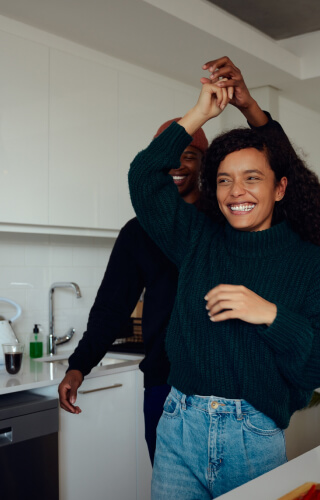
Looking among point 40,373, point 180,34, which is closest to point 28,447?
point 40,373

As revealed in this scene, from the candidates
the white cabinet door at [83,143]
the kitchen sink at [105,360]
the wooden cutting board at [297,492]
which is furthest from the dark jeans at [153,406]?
the white cabinet door at [83,143]

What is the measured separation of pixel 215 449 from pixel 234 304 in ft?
1.18

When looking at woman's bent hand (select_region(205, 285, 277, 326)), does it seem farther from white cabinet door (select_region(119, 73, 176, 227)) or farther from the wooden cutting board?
white cabinet door (select_region(119, 73, 176, 227))

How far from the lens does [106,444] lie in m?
2.72

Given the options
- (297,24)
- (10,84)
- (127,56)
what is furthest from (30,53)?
(297,24)

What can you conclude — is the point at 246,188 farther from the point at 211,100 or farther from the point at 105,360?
the point at 105,360

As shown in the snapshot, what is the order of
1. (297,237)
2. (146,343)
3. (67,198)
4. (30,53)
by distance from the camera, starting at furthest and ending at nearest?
(67,198) → (30,53) → (146,343) → (297,237)

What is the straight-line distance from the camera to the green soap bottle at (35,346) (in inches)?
122

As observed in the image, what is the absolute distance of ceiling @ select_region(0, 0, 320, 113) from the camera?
2596 millimetres

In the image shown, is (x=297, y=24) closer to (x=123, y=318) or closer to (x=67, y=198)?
(x=67, y=198)

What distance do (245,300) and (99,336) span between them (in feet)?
2.41

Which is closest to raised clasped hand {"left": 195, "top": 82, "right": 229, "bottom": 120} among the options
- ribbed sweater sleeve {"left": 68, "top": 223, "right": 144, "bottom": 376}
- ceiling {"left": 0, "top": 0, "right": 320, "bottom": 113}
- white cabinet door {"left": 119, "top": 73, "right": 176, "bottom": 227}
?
ribbed sweater sleeve {"left": 68, "top": 223, "right": 144, "bottom": 376}

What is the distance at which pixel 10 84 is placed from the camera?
2.65 meters

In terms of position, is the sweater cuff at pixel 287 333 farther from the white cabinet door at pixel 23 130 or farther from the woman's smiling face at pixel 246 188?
the white cabinet door at pixel 23 130
